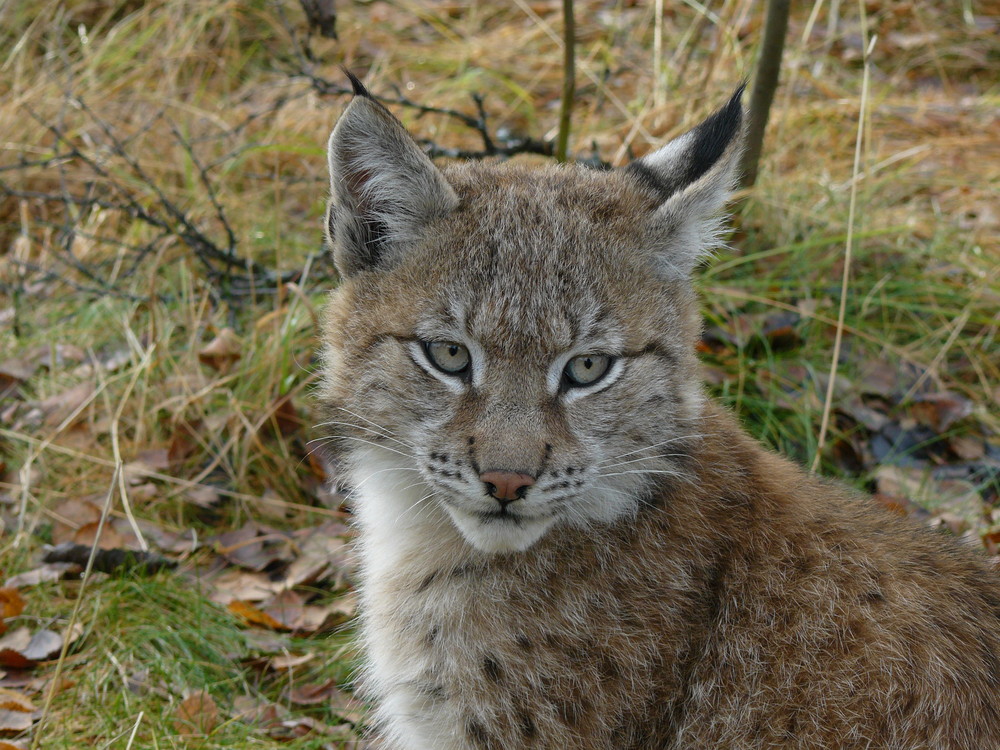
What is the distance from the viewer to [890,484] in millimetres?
5852

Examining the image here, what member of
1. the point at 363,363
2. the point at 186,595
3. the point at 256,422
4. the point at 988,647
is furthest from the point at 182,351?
the point at 988,647

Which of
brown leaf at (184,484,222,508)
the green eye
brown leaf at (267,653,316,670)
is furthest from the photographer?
brown leaf at (184,484,222,508)

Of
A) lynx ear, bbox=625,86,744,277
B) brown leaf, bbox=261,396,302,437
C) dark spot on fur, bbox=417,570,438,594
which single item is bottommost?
brown leaf, bbox=261,396,302,437

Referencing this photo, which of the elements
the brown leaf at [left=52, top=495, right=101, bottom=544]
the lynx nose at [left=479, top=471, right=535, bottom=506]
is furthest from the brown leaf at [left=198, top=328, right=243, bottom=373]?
the lynx nose at [left=479, top=471, right=535, bottom=506]

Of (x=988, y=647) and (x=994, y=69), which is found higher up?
(x=994, y=69)

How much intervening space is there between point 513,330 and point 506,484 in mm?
537

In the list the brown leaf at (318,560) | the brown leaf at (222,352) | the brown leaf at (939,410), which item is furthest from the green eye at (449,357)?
the brown leaf at (939,410)

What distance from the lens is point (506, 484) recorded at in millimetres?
3215

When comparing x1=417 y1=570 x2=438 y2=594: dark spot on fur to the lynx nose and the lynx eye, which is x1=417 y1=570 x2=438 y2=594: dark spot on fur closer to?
the lynx nose

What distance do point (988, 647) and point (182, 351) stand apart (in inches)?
192

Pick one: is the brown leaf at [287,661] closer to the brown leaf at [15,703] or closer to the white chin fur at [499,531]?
the brown leaf at [15,703]

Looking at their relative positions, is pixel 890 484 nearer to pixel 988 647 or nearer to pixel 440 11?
pixel 988 647

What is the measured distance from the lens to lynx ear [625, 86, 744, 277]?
141 inches

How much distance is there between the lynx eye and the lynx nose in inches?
17.8
